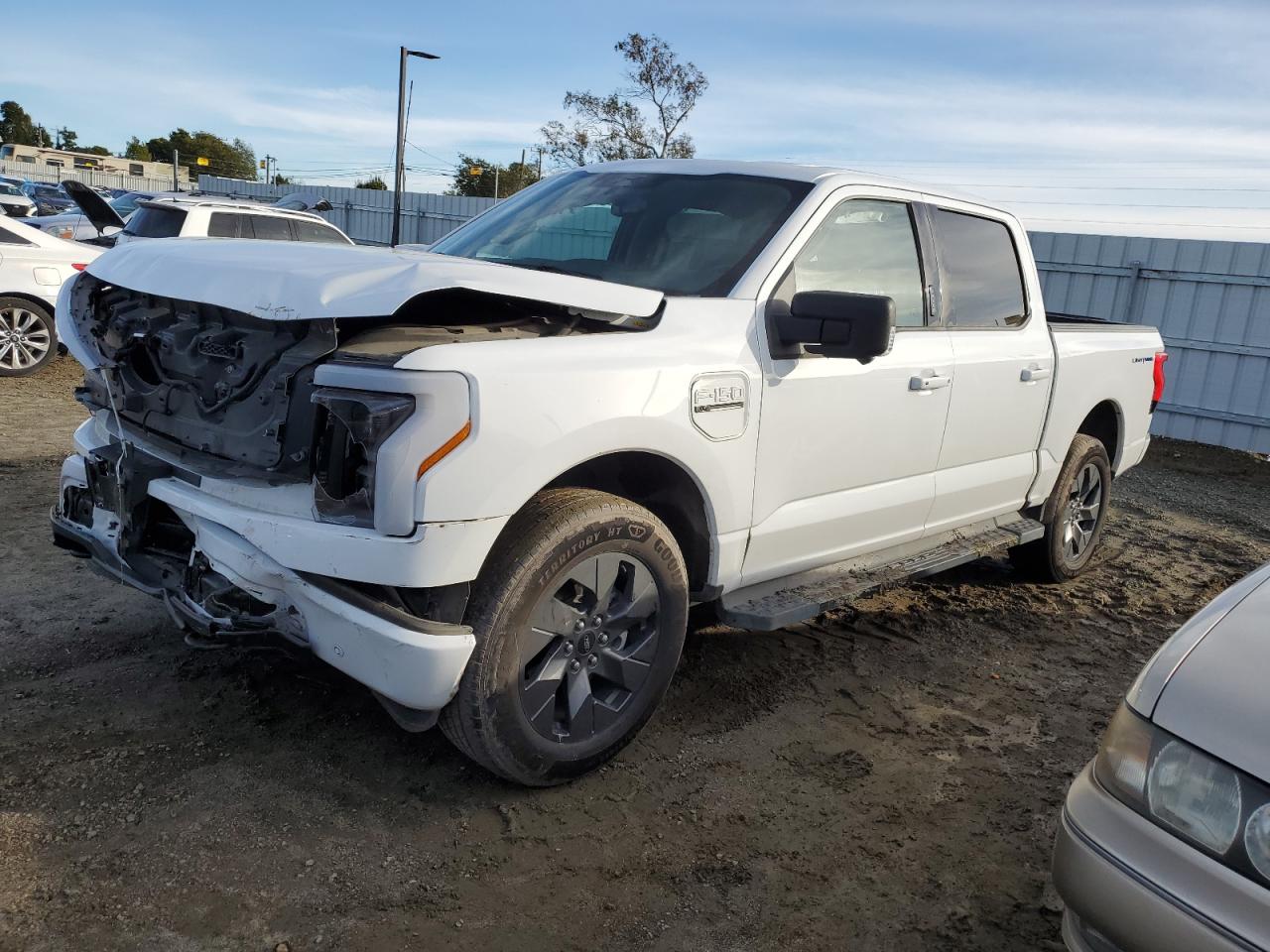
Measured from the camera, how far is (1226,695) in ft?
6.49

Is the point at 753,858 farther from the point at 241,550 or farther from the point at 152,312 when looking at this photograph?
the point at 152,312

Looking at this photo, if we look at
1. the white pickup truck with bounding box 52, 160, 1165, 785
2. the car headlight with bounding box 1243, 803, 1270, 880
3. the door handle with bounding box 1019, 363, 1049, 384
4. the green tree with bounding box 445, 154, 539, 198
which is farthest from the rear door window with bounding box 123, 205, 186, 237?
the green tree with bounding box 445, 154, 539, 198

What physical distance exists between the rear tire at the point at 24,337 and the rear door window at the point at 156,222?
6.17ft

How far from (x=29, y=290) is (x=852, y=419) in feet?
26.7

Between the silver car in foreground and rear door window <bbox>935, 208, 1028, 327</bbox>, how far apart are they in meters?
2.50

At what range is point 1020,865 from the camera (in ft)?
9.75

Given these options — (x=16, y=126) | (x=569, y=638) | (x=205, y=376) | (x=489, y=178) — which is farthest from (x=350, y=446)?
(x=16, y=126)

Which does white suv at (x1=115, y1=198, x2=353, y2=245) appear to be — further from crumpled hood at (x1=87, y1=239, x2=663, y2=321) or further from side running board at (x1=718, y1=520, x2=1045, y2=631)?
side running board at (x1=718, y1=520, x2=1045, y2=631)

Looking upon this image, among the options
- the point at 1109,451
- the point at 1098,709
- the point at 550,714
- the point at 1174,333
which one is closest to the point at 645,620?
the point at 550,714

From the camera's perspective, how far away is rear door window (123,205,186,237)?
35.1 feet

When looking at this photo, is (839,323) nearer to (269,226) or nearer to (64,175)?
(269,226)

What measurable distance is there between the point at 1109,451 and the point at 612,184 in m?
3.59

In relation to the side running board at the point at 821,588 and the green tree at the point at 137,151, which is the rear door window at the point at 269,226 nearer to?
the side running board at the point at 821,588

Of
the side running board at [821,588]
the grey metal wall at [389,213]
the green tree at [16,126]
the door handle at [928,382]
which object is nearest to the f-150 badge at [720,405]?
the side running board at [821,588]
